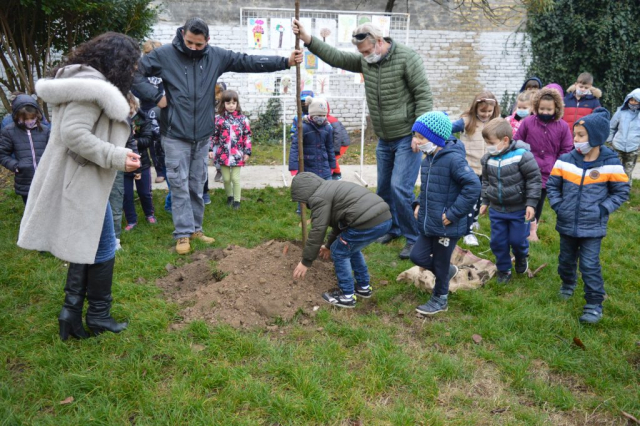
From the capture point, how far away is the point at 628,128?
7805 mm

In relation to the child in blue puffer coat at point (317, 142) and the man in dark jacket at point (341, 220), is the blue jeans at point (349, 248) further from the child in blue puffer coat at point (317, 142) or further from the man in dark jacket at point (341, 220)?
the child in blue puffer coat at point (317, 142)

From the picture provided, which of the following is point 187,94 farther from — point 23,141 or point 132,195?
point 23,141

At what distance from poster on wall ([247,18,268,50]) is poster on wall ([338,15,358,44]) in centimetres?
126

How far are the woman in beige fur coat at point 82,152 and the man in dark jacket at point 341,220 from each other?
1.36 m

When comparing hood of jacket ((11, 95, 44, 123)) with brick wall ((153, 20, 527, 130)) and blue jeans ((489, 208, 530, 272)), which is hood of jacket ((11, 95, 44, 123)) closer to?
blue jeans ((489, 208, 530, 272))

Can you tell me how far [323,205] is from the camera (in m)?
3.90

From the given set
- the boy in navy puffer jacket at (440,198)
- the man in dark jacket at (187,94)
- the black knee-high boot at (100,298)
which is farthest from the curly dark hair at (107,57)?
the boy in navy puffer jacket at (440,198)

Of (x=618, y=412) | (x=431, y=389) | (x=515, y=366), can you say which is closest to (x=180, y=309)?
(x=431, y=389)

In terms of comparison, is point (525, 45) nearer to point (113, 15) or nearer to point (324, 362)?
point (113, 15)

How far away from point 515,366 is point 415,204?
1.63 metres

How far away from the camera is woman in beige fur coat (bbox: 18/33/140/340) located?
3.12m

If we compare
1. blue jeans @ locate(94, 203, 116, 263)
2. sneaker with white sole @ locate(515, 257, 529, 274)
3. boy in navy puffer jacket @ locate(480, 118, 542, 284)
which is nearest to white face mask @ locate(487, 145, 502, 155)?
boy in navy puffer jacket @ locate(480, 118, 542, 284)

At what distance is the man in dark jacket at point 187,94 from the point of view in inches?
198

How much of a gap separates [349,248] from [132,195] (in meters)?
3.36
